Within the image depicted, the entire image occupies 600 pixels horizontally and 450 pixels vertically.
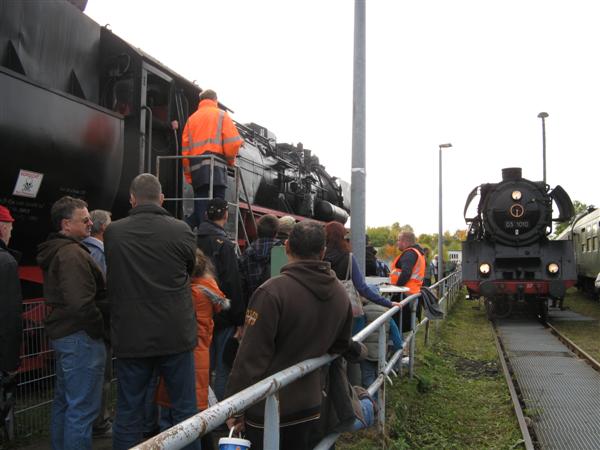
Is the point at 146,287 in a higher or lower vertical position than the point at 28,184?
lower

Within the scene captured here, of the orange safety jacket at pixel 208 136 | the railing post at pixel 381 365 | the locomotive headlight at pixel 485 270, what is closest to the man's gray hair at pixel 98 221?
the orange safety jacket at pixel 208 136

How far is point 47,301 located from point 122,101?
315cm

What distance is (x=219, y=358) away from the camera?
465 centimetres

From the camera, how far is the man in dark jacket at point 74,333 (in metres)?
3.53

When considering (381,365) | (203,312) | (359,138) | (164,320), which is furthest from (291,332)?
(359,138)

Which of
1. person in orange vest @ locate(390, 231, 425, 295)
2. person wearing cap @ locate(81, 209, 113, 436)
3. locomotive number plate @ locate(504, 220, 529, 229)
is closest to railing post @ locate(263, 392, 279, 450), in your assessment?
person wearing cap @ locate(81, 209, 113, 436)

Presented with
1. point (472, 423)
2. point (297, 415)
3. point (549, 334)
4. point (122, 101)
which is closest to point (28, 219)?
point (122, 101)

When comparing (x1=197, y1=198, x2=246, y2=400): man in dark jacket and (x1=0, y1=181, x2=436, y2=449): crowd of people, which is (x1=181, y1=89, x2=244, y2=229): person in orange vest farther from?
(x1=0, y1=181, x2=436, y2=449): crowd of people

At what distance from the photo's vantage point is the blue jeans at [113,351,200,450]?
3361 millimetres

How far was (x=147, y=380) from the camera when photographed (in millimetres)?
3438

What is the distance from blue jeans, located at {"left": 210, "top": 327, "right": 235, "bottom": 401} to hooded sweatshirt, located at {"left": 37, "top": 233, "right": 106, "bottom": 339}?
115 centimetres

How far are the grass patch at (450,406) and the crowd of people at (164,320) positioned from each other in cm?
165

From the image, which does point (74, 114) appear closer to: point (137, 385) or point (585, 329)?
point (137, 385)

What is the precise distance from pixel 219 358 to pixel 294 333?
207 centimetres
